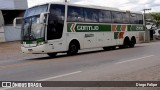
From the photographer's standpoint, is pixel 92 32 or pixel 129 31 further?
pixel 129 31

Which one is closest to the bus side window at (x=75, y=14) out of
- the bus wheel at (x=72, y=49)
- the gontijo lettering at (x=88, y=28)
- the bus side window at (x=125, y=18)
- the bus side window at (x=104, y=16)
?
the gontijo lettering at (x=88, y=28)

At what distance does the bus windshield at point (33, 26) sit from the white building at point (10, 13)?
29316 millimetres

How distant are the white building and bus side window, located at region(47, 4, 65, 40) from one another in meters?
29.7

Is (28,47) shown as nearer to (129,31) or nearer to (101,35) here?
(101,35)

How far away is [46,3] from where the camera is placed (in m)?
20.2

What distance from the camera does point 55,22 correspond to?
66.7 ft

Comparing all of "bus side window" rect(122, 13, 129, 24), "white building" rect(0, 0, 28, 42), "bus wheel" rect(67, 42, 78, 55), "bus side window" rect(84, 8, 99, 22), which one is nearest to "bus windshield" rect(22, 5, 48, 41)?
"bus wheel" rect(67, 42, 78, 55)

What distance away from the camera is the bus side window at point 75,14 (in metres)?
21.5

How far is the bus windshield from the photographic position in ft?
64.6

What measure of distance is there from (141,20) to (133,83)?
2281cm

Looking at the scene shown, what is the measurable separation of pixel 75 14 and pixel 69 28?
1.27 metres

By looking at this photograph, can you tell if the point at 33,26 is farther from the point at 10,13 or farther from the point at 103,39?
the point at 10,13

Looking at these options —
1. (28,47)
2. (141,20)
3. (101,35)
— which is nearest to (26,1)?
(141,20)

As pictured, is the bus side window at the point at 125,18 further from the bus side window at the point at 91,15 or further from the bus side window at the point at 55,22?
the bus side window at the point at 55,22
